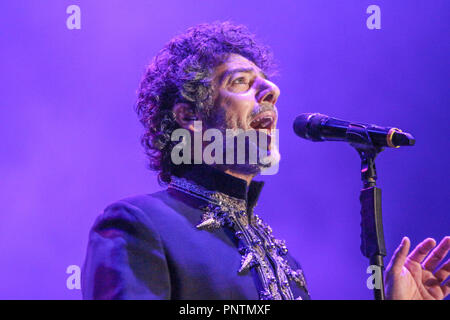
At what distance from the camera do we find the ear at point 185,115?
244cm

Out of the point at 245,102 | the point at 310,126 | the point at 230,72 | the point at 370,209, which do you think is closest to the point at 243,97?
the point at 245,102

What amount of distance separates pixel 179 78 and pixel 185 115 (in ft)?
0.51

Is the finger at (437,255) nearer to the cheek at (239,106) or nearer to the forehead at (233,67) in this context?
the cheek at (239,106)

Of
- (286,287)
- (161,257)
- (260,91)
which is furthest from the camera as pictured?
(260,91)

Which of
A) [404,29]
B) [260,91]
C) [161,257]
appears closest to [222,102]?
[260,91]

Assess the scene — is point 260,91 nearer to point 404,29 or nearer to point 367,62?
point 367,62

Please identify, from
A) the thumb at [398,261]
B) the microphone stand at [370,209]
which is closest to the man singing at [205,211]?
the thumb at [398,261]

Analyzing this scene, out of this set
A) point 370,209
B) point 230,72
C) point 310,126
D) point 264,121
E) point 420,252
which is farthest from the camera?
point 230,72

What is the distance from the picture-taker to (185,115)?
8.07ft

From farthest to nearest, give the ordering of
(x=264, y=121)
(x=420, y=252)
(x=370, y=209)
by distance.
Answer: (x=264, y=121) → (x=420, y=252) → (x=370, y=209)

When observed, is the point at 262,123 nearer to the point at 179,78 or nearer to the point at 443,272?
the point at 179,78
